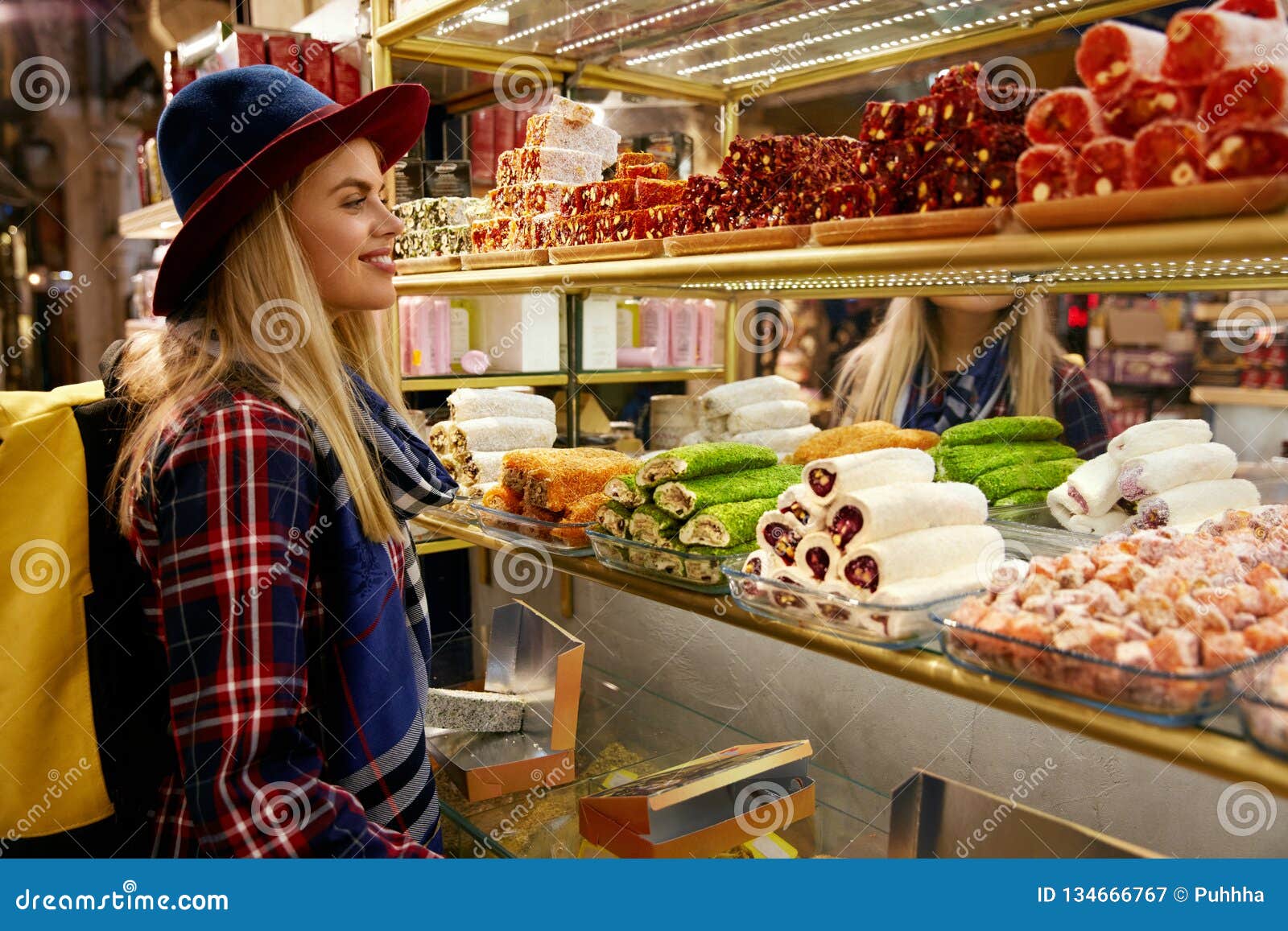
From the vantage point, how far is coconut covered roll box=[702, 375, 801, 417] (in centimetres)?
252

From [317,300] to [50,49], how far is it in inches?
213

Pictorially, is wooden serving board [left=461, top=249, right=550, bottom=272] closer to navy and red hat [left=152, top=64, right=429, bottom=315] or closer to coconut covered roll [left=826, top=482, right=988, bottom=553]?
navy and red hat [left=152, top=64, right=429, bottom=315]

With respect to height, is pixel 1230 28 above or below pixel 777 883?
above

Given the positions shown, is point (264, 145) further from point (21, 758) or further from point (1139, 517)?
point (1139, 517)

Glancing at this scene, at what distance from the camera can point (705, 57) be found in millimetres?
2742

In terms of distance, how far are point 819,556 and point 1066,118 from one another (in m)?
0.69

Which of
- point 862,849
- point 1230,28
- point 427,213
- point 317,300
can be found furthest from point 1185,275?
point 427,213

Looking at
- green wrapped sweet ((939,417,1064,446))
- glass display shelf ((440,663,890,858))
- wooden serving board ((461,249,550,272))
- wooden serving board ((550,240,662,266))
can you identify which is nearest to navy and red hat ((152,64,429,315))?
wooden serving board ((550,240,662,266))

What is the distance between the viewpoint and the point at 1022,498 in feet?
6.35

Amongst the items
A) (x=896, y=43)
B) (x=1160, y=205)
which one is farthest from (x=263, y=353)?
(x=896, y=43)

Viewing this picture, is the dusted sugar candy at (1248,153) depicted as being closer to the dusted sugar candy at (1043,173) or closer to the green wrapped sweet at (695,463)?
the dusted sugar candy at (1043,173)

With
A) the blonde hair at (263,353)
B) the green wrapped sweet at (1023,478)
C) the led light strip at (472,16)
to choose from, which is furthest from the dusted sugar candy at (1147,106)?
the led light strip at (472,16)

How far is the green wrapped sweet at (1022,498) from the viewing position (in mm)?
1912

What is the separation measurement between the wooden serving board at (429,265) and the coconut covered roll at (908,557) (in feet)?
4.77
